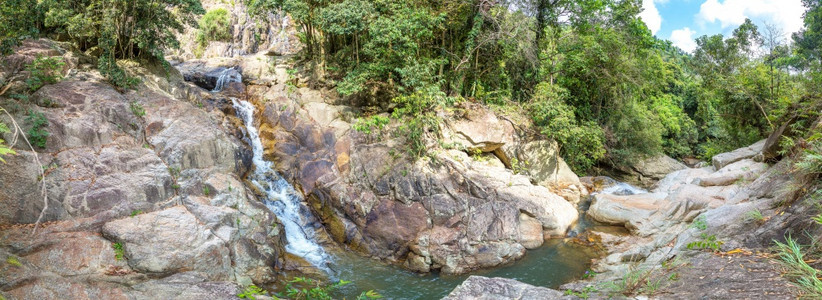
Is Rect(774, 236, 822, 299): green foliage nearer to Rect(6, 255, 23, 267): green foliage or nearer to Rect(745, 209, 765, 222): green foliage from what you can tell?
Rect(745, 209, 765, 222): green foliage

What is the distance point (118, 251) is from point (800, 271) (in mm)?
11022

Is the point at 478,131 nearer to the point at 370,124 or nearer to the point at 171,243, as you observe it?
the point at 370,124

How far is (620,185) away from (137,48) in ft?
65.9

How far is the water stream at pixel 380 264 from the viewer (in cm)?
1016

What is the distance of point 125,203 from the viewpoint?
9305 millimetres

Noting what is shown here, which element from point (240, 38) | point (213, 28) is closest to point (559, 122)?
point (240, 38)

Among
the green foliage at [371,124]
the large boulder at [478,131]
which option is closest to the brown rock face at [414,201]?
the green foliage at [371,124]

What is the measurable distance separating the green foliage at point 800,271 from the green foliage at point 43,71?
1538 cm

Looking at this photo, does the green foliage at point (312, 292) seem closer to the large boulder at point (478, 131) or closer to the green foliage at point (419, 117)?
the green foliage at point (419, 117)

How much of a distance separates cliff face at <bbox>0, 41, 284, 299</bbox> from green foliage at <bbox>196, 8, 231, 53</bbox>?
14.1m

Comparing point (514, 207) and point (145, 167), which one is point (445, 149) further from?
point (145, 167)

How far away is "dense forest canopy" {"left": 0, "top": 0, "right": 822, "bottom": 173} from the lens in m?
12.9

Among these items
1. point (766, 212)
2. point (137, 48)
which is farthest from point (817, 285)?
point (137, 48)

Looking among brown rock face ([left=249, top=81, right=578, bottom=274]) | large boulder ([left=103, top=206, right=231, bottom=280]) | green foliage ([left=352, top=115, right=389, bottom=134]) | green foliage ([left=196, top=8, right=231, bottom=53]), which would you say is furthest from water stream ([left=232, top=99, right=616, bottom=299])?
green foliage ([left=196, top=8, right=231, bottom=53])
